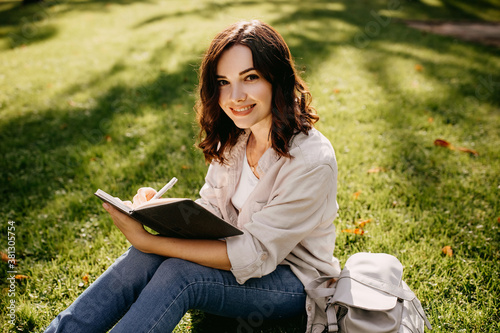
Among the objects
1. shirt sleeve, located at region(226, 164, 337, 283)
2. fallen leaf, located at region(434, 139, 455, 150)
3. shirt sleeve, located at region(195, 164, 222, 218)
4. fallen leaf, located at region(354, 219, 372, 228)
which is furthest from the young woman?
fallen leaf, located at region(434, 139, 455, 150)

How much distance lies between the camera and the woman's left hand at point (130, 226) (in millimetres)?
1595

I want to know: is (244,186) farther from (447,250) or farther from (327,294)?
(447,250)

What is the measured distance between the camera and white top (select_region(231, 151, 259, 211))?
1.99 m

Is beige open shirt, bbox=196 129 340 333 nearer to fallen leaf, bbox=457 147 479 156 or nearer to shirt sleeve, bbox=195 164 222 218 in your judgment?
shirt sleeve, bbox=195 164 222 218

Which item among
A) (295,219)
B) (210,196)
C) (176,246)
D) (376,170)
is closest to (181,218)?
(176,246)

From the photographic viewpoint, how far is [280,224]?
5.15ft

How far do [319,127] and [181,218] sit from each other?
9.59 feet

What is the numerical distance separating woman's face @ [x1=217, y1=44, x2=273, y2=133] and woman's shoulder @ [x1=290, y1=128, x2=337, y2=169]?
0.23 m

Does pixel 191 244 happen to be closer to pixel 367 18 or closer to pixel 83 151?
pixel 83 151

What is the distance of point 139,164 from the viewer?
3514 millimetres

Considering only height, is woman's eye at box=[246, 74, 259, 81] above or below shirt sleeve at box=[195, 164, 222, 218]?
above

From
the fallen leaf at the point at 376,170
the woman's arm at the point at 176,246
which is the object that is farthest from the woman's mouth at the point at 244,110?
the fallen leaf at the point at 376,170

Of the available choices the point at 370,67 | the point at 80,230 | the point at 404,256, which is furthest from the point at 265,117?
the point at 370,67

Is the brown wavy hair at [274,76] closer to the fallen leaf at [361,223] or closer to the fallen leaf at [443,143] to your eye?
the fallen leaf at [361,223]
